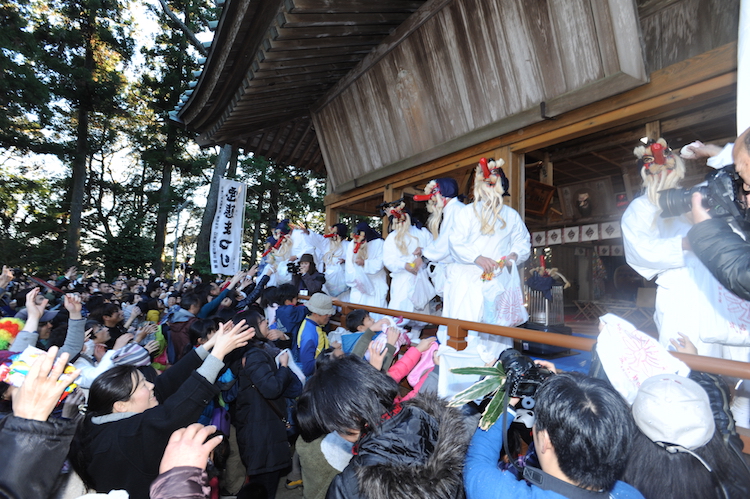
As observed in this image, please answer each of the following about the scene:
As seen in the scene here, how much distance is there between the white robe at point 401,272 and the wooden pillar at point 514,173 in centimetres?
144

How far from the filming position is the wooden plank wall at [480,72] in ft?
11.0

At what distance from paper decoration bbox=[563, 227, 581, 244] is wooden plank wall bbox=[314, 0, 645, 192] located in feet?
15.9

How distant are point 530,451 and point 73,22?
27.7 m

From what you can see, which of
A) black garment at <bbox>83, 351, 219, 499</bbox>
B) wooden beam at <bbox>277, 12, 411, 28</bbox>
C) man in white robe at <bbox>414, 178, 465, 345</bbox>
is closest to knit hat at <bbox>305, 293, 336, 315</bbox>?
man in white robe at <bbox>414, 178, 465, 345</bbox>

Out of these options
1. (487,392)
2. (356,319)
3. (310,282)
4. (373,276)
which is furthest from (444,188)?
(487,392)

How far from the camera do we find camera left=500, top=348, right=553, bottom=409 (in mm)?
1338

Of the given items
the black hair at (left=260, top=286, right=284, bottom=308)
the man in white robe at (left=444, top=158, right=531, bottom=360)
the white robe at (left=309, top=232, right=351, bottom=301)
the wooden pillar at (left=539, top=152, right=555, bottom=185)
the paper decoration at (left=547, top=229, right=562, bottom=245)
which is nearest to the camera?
the man in white robe at (left=444, top=158, right=531, bottom=360)

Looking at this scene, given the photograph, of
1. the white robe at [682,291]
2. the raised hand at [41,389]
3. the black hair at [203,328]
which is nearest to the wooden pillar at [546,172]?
the white robe at [682,291]

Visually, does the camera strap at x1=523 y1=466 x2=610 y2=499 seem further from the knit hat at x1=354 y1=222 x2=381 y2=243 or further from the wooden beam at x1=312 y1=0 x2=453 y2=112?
the knit hat at x1=354 y1=222 x2=381 y2=243

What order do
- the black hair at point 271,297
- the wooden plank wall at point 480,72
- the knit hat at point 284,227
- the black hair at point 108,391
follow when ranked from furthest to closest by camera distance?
1. the knit hat at point 284,227
2. the black hair at point 271,297
3. the wooden plank wall at point 480,72
4. the black hair at point 108,391

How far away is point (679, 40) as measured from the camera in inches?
143

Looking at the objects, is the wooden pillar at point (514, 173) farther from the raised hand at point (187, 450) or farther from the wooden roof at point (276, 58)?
the raised hand at point (187, 450)

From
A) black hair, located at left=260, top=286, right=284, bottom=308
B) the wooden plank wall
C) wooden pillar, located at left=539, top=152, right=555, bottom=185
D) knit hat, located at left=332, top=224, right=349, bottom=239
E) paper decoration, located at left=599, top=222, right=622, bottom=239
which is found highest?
the wooden plank wall

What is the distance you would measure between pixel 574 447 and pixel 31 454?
1644 mm
